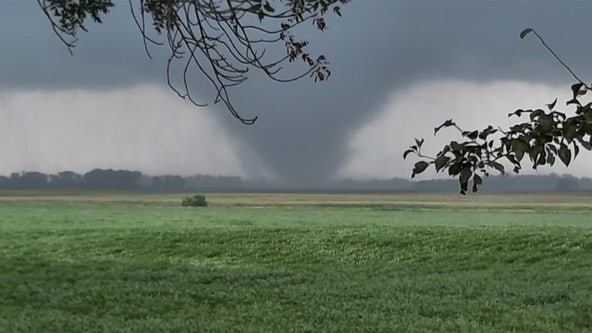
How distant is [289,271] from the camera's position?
12.0 meters

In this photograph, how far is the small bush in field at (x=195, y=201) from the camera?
26.8 m

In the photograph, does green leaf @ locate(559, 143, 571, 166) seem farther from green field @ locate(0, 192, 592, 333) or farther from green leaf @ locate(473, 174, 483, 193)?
green field @ locate(0, 192, 592, 333)

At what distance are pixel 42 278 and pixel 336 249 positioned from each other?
544 centimetres

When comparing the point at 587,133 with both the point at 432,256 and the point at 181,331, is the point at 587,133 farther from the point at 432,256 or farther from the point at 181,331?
the point at 432,256

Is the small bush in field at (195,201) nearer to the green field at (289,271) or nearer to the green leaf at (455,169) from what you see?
the green field at (289,271)

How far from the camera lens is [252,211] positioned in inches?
942

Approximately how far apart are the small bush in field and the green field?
8.59 ft

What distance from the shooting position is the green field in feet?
24.6

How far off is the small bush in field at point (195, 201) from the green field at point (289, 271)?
2.62 metres

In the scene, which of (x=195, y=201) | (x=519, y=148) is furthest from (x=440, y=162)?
(x=195, y=201)

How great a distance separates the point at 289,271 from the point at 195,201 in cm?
1530

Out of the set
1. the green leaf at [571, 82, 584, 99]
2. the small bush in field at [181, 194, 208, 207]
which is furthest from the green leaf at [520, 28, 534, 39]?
the small bush in field at [181, 194, 208, 207]

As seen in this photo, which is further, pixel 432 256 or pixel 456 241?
pixel 456 241

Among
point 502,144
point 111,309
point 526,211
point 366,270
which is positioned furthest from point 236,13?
point 526,211
